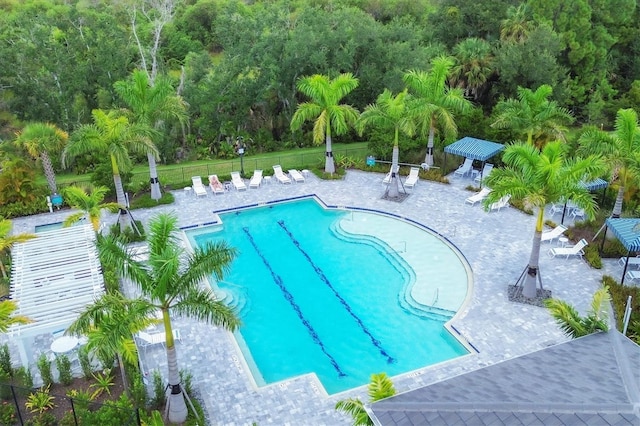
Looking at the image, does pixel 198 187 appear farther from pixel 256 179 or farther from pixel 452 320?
pixel 452 320

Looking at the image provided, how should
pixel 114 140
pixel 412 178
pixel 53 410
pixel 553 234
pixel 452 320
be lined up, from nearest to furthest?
pixel 53 410 < pixel 452 320 < pixel 553 234 < pixel 114 140 < pixel 412 178

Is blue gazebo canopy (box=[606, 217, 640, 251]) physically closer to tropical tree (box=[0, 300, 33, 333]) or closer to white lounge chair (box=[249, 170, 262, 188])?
white lounge chair (box=[249, 170, 262, 188])

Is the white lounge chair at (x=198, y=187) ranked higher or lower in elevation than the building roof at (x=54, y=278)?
lower

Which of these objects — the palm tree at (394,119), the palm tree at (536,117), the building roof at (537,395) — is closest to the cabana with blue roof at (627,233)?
the palm tree at (536,117)

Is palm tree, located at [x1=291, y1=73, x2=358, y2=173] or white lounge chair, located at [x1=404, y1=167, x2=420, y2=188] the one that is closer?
white lounge chair, located at [x1=404, y1=167, x2=420, y2=188]

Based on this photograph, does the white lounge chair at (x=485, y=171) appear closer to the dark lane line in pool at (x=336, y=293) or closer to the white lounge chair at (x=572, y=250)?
the white lounge chair at (x=572, y=250)

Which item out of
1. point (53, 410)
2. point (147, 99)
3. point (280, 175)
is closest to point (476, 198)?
point (280, 175)

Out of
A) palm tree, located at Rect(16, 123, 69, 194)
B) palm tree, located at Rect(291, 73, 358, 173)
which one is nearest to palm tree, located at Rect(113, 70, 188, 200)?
palm tree, located at Rect(16, 123, 69, 194)
